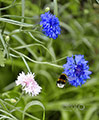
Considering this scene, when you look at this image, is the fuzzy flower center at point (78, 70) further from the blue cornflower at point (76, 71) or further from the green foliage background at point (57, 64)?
the green foliage background at point (57, 64)

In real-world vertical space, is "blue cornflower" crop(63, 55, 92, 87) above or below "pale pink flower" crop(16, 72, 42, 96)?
above

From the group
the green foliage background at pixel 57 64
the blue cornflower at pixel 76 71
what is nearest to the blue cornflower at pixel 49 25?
the blue cornflower at pixel 76 71

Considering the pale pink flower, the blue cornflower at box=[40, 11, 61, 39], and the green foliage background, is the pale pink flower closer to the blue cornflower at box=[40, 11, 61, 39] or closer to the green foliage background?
the blue cornflower at box=[40, 11, 61, 39]

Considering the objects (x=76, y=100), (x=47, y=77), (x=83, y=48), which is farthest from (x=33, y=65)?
(x=83, y=48)

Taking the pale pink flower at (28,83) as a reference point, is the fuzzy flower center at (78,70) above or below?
above

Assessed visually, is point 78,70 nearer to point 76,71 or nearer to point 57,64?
point 76,71

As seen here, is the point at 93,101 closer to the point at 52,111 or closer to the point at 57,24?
the point at 52,111

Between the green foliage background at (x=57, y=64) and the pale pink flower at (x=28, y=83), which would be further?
the green foliage background at (x=57, y=64)

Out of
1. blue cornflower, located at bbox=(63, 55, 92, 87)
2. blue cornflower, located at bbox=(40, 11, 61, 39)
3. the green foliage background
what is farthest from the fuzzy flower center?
the green foliage background
